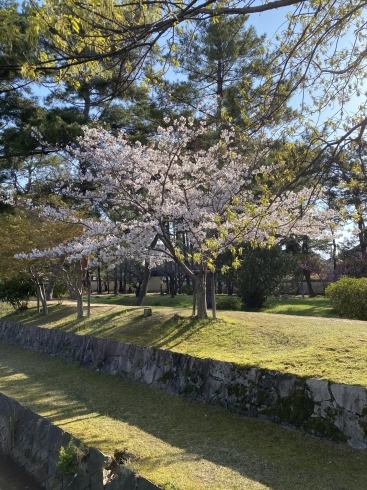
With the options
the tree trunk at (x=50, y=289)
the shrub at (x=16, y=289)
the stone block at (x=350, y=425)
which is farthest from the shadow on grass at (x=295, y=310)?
the stone block at (x=350, y=425)

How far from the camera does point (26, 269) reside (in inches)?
657

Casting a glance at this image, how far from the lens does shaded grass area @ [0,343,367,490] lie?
4.47 meters

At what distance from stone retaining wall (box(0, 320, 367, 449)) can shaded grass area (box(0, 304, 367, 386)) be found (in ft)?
0.60

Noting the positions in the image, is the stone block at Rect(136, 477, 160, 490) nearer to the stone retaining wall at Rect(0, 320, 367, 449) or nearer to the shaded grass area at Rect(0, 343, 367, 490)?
the shaded grass area at Rect(0, 343, 367, 490)

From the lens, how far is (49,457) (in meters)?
6.13

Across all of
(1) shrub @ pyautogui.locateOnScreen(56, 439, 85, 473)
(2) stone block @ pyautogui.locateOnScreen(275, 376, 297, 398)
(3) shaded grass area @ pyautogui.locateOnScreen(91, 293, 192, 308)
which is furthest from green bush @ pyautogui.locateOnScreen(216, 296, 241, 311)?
(1) shrub @ pyautogui.locateOnScreen(56, 439, 85, 473)

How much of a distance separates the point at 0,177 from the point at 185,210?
9.93 meters

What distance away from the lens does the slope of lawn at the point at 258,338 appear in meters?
6.44

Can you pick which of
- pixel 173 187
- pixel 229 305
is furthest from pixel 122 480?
pixel 229 305

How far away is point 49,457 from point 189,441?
1916mm

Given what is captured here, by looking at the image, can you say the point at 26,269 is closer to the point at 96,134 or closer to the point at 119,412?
the point at 96,134

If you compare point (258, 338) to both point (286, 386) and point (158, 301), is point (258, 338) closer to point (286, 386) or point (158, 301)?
point (286, 386)

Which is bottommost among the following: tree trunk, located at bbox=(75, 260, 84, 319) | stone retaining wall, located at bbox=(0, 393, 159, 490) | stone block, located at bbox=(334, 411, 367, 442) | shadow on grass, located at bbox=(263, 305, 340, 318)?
stone retaining wall, located at bbox=(0, 393, 159, 490)

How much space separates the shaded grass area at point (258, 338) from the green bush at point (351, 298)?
310 centimetres
